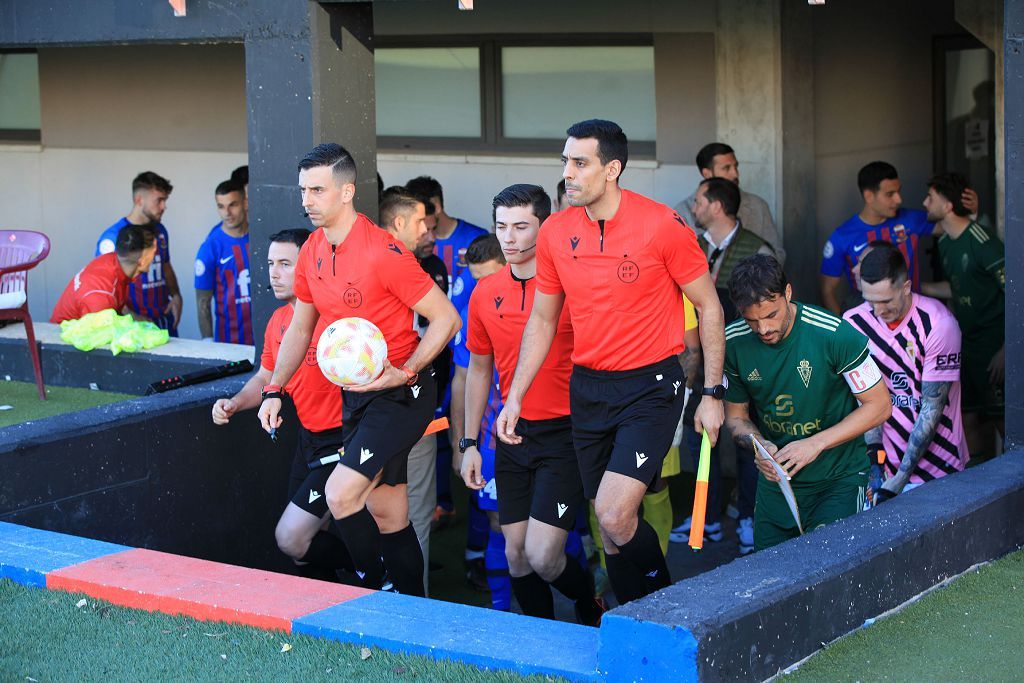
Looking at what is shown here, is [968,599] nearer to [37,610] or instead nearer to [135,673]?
[135,673]

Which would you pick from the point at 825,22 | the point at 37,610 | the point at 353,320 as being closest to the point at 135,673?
the point at 37,610

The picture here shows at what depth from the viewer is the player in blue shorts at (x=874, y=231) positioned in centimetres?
816

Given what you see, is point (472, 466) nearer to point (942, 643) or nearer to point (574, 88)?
point (942, 643)

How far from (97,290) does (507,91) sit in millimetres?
3072

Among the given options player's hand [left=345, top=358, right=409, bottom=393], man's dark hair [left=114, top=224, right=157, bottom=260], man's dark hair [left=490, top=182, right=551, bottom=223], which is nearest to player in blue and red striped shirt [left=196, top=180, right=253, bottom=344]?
man's dark hair [left=114, top=224, right=157, bottom=260]

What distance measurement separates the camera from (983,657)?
4.19m

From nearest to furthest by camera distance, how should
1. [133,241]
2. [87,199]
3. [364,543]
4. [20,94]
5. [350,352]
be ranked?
1. [350,352]
2. [364,543]
3. [133,241]
4. [87,199]
5. [20,94]

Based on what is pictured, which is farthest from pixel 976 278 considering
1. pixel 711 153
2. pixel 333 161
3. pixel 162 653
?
pixel 162 653

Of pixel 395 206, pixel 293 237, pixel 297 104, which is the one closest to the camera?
pixel 293 237

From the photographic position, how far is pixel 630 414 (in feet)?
16.6

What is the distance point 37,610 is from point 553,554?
6.29 ft

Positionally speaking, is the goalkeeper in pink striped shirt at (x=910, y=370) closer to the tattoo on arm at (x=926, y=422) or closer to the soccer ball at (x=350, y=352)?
the tattoo on arm at (x=926, y=422)

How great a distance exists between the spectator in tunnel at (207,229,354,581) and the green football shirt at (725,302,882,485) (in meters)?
1.80

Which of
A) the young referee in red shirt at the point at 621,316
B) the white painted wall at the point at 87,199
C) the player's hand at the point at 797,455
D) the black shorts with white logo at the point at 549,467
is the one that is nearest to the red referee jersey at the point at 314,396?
the black shorts with white logo at the point at 549,467
